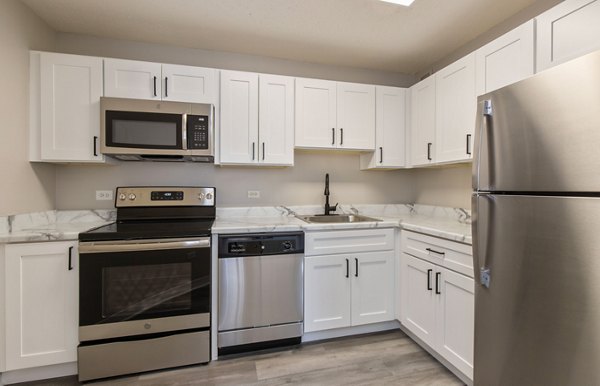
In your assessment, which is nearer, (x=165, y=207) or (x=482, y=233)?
(x=482, y=233)

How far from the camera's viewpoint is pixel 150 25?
2.20 metres

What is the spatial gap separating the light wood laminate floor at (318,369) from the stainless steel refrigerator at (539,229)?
0.63 m

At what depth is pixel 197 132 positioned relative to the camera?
215 centimetres

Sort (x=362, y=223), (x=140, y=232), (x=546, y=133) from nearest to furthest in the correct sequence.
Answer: (x=546, y=133), (x=140, y=232), (x=362, y=223)

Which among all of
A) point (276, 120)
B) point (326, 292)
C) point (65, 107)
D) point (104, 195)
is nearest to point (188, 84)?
point (276, 120)

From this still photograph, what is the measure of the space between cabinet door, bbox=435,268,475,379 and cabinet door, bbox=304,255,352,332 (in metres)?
0.67

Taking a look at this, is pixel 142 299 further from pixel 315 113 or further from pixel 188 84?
pixel 315 113

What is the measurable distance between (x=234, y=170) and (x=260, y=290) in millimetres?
1185

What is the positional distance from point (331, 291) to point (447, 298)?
32.8 inches

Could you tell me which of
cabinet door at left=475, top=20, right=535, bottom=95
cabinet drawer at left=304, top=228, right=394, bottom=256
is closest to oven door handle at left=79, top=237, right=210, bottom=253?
cabinet drawer at left=304, top=228, right=394, bottom=256

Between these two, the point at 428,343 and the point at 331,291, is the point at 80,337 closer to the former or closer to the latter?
the point at 331,291

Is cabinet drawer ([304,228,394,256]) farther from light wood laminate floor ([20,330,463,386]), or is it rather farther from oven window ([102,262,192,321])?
oven window ([102,262,192,321])

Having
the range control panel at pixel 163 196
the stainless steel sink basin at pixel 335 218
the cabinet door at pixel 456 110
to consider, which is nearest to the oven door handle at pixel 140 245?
the range control panel at pixel 163 196

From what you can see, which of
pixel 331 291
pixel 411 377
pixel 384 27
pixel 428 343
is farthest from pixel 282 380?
pixel 384 27
